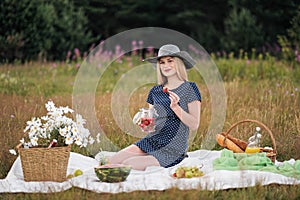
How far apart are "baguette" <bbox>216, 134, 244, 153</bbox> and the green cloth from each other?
0.38 metres

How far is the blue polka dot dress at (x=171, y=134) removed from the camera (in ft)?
15.3

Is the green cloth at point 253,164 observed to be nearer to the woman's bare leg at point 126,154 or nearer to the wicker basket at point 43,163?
the woman's bare leg at point 126,154

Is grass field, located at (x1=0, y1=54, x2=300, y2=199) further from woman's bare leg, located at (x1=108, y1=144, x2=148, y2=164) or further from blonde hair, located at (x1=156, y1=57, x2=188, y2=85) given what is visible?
blonde hair, located at (x1=156, y1=57, x2=188, y2=85)

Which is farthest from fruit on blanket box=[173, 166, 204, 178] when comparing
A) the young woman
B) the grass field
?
the young woman

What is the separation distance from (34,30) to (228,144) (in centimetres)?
732

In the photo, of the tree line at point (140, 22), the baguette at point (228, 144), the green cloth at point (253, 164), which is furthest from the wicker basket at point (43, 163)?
the tree line at point (140, 22)

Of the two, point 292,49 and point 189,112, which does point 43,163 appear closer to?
point 189,112

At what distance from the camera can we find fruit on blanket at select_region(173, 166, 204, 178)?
13.2 ft

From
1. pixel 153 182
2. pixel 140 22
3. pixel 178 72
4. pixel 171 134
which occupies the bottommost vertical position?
pixel 153 182

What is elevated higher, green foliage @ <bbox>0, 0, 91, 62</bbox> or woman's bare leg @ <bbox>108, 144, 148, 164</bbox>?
green foliage @ <bbox>0, 0, 91, 62</bbox>

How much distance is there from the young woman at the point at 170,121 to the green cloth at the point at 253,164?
41 cm

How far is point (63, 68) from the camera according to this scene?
10.0 metres

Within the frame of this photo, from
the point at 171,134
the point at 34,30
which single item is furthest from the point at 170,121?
the point at 34,30

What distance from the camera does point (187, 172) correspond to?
4012 mm
